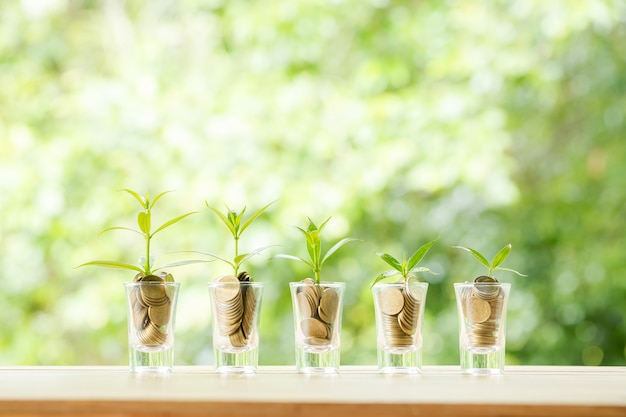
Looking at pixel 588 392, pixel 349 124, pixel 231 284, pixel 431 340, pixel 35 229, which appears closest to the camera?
pixel 588 392

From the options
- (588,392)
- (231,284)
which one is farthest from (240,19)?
(588,392)

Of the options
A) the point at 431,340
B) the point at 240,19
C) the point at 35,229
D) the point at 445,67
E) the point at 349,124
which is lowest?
the point at 431,340

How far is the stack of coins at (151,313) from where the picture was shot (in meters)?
1.14

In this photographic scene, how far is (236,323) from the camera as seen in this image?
3.77ft

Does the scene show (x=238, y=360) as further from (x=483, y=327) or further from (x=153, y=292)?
(x=483, y=327)

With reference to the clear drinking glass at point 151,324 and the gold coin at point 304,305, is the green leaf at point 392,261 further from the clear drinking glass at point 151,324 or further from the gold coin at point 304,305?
the clear drinking glass at point 151,324

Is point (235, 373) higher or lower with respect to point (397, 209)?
lower

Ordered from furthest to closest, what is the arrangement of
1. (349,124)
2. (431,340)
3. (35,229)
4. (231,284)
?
(431,340) → (35,229) → (349,124) → (231,284)

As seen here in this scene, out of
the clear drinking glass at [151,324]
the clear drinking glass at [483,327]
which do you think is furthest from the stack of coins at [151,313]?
the clear drinking glass at [483,327]

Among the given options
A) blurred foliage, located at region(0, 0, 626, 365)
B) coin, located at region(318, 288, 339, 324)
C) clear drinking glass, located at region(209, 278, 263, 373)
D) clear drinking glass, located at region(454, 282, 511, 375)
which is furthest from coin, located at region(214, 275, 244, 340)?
blurred foliage, located at region(0, 0, 626, 365)

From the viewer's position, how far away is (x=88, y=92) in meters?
3.04

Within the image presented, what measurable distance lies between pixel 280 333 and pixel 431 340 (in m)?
0.61

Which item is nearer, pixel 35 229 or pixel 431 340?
pixel 35 229

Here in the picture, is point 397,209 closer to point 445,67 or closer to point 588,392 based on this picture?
point 445,67
